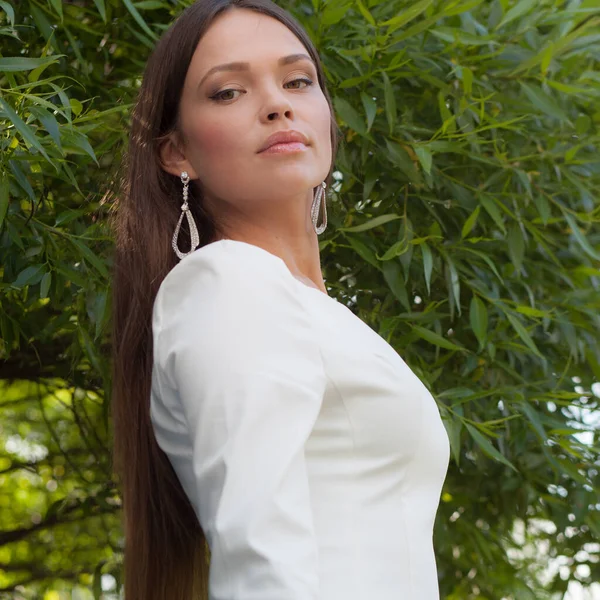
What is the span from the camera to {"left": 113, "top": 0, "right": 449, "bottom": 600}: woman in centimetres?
98

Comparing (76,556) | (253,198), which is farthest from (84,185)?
(76,556)

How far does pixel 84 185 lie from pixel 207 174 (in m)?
0.72

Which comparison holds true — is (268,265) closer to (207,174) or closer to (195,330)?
(195,330)

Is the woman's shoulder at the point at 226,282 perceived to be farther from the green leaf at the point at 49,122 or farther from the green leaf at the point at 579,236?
the green leaf at the point at 579,236

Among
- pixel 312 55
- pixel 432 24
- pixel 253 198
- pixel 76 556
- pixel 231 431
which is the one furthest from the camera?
pixel 76 556

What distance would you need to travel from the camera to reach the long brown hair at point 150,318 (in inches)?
52.3

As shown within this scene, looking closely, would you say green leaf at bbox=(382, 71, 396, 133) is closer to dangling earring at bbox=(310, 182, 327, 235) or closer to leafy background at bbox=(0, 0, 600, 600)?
leafy background at bbox=(0, 0, 600, 600)

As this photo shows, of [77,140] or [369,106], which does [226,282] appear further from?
[369,106]

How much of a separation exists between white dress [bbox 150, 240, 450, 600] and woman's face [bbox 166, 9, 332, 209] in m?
0.20

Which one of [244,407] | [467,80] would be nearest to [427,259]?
[467,80]

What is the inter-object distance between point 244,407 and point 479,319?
3.42 feet

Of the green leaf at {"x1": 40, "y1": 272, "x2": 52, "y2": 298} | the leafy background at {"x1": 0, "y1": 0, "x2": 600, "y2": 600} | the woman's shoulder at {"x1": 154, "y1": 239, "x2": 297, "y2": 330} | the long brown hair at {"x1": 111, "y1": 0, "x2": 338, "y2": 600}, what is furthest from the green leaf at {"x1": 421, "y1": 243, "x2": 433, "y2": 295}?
the woman's shoulder at {"x1": 154, "y1": 239, "x2": 297, "y2": 330}

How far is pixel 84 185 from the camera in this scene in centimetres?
206

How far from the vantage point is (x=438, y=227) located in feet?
6.29
